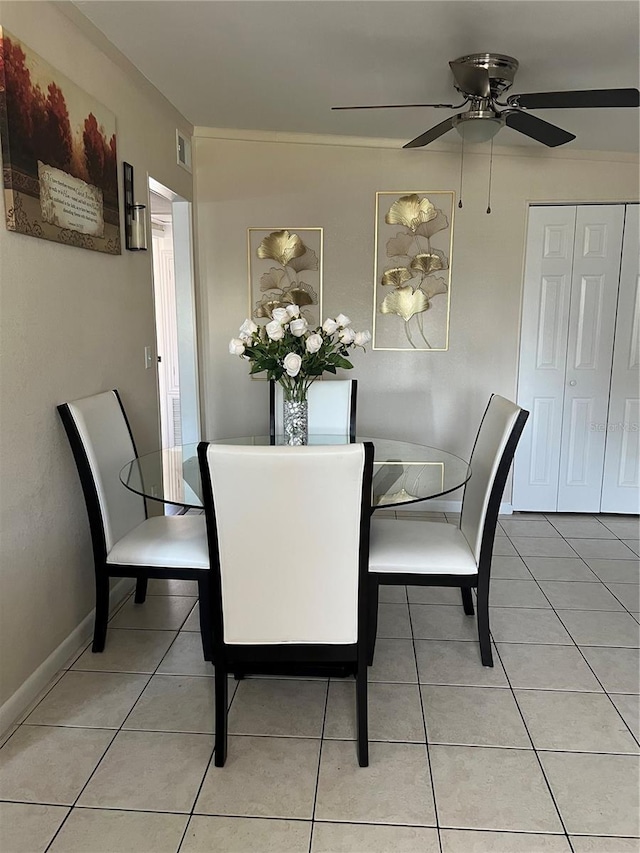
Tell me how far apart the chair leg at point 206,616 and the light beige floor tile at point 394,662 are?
611mm

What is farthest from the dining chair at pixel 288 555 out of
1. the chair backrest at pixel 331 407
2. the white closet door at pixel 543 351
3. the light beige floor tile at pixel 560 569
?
the white closet door at pixel 543 351

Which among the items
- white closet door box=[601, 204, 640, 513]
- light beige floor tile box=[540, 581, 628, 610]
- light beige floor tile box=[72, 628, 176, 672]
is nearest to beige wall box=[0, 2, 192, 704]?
light beige floor tile box=[72, 628, 176, 672]

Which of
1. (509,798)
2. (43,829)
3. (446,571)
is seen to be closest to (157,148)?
(446,571)

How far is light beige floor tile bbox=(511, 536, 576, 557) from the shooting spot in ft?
11.4

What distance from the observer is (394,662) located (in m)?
2.36

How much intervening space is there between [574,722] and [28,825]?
1.66 m

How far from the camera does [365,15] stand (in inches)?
86.5

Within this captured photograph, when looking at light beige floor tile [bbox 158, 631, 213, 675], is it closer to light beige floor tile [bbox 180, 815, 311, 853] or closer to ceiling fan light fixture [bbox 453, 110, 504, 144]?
light beige floor tile [bbox 180, 815, 311, 853]

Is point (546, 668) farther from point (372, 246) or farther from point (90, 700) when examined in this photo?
point (372, 246)

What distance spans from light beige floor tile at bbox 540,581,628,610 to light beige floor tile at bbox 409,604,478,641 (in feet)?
1.57

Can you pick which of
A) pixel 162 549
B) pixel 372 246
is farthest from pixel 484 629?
pixel 372 246

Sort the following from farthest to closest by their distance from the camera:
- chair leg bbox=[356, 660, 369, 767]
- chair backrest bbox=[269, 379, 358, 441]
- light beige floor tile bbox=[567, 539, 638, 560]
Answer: light beige floor tile bbox=[567, 539, 638, 560] → chair backrest bbox=[269, 379, 358, 441] → chair leg bbox=[356, 660, 369, 767]

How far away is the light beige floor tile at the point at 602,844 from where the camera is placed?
1533mm

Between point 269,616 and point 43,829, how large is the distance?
78 centimetres
